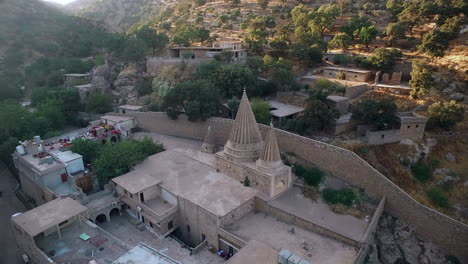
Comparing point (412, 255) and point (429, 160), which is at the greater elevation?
point (429, 160)

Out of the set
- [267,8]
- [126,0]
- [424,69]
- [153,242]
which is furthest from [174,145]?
[126,0]

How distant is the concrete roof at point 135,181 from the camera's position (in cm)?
2105

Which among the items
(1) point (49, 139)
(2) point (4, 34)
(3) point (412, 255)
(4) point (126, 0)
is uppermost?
(4) point (126, 0)

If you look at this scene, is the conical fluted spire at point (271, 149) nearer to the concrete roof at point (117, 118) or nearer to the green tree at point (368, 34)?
the concrete roof at point (117, 118)

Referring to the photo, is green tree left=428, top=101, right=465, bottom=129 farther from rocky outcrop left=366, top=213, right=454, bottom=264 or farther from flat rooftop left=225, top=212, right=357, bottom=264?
flat rooftop left=225, top=212, right=357, bottom=264

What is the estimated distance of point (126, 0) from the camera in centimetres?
11688

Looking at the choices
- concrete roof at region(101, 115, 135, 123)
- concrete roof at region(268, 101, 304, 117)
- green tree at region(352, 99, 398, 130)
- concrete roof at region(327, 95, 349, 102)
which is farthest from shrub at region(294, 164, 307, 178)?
concrete roof at region(101, 115, 135, 123)

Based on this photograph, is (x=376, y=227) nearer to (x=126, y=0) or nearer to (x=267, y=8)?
(x=267, y=8)

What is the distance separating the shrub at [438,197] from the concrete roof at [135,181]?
60.2 ft

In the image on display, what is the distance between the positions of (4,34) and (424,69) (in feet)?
228

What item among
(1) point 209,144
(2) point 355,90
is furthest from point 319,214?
(2) point 355,90

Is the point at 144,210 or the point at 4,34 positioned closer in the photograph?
the point at 144,210

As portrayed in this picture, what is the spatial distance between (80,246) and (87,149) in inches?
409

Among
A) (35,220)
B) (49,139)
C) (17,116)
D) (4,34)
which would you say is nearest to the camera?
(35,220)
